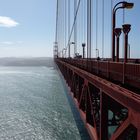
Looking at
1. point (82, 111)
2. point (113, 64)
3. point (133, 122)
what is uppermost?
point (113, 64)

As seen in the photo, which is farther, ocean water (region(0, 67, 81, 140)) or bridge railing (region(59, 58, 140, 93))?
ocean water (region(0, 67, 81, 140))

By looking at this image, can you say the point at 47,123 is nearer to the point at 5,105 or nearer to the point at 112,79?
the point at 5,105

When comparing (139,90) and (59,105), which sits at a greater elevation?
(139,90)

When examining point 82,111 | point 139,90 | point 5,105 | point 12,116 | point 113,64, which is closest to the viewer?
point 139,90

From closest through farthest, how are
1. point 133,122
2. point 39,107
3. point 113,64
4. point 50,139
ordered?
point 133,122, point 113,64, point 50,139, point 39,107

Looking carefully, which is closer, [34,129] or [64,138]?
[64,138]

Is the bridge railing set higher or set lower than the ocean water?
higher

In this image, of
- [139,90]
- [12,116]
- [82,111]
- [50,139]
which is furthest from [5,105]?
[139,90]

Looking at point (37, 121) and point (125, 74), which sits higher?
point (125, 74)

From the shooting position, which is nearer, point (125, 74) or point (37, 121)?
point (125, 74)

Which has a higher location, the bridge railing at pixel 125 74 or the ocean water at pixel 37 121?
the bridge railing at pixel 125 74

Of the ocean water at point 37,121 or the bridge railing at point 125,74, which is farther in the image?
the ocean water at point 37,121
